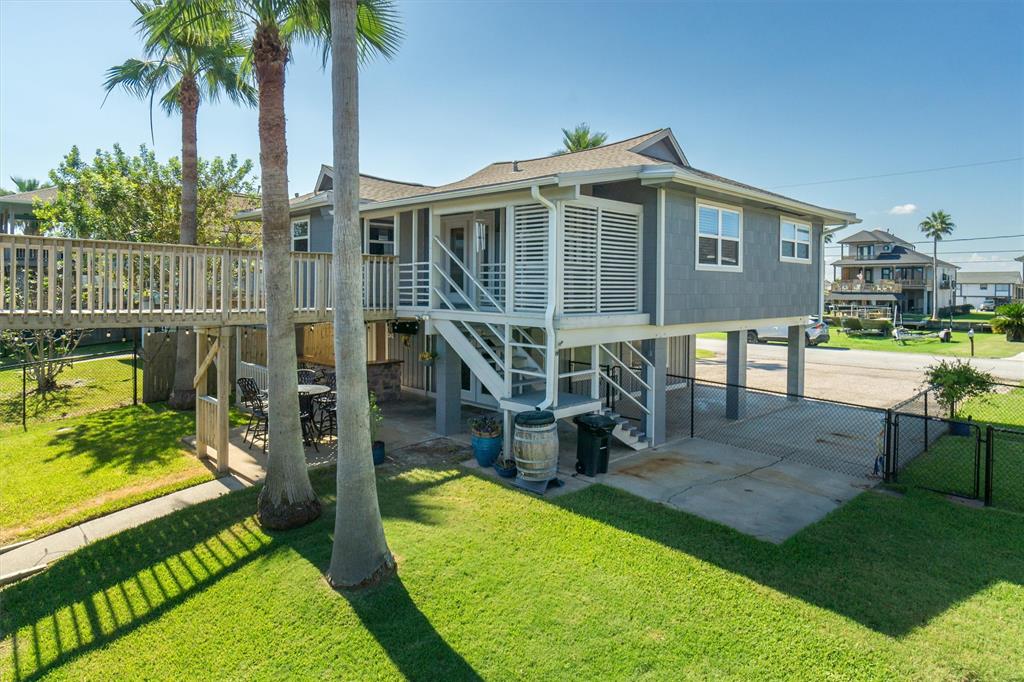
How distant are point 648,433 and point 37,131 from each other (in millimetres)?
15775

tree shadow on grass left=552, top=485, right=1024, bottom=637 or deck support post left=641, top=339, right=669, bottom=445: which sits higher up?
deck support post left=641, top=339, right=669, bottom=445

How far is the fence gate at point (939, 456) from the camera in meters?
8.46

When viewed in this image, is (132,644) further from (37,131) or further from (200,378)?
(37,131)

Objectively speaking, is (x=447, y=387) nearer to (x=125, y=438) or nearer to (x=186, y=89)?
(x=125, y=438)

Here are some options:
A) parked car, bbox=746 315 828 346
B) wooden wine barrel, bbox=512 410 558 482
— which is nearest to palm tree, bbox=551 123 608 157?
parked car, bbox=746 315 828 346

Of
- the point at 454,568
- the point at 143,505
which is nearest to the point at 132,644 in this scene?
the point at 454,568

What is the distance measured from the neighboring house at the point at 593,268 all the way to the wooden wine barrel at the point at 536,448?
89 centimetres

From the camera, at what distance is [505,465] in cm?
928

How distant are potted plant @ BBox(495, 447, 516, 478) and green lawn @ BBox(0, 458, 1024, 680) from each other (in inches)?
63.3

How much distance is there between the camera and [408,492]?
8367 mm

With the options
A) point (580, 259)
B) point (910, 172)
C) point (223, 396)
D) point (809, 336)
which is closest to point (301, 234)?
point (223, 396)

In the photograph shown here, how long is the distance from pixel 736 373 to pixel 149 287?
12.5 meters

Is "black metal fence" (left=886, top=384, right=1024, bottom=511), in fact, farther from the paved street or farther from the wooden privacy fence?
the wooden privacy fence

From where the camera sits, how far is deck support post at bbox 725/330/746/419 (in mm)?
13562
